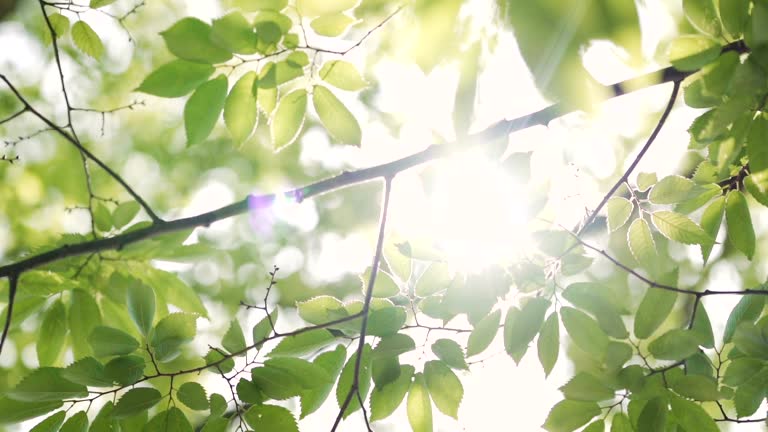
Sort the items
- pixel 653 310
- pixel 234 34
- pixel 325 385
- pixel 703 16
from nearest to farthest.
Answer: pixel 703 16 → pixel 234 34 → pixel 653 310 → pixel 325 385

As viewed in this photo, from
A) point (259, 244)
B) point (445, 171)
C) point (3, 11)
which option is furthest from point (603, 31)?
point (259, 244)

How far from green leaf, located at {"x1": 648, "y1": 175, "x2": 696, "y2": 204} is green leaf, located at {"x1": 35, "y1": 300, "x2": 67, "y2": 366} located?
205 centimetres

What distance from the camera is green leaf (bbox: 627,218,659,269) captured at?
64.3 inches

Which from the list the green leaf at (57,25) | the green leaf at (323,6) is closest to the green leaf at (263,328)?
the green leaf at (323,6)

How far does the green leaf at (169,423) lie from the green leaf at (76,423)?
0.19 m

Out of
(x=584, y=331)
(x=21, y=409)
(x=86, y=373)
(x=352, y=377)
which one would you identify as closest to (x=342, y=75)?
(x=352, y=377)

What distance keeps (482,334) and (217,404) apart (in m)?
0.75

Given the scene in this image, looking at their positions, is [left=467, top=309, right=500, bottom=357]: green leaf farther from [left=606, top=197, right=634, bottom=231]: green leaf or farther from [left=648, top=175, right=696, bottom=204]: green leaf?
[left=648, top=175, right=696, bottom=204]: green leaf

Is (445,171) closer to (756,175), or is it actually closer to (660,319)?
(660,319)

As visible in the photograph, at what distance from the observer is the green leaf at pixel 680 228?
63.1 inches

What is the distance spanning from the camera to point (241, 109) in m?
1.52

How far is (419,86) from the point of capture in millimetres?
2350

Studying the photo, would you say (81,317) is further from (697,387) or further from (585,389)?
(697,387)

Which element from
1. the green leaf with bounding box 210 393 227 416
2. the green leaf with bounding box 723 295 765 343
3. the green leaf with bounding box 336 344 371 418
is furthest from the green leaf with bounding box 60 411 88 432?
the green leaf with bounding box 723 295 765 343
